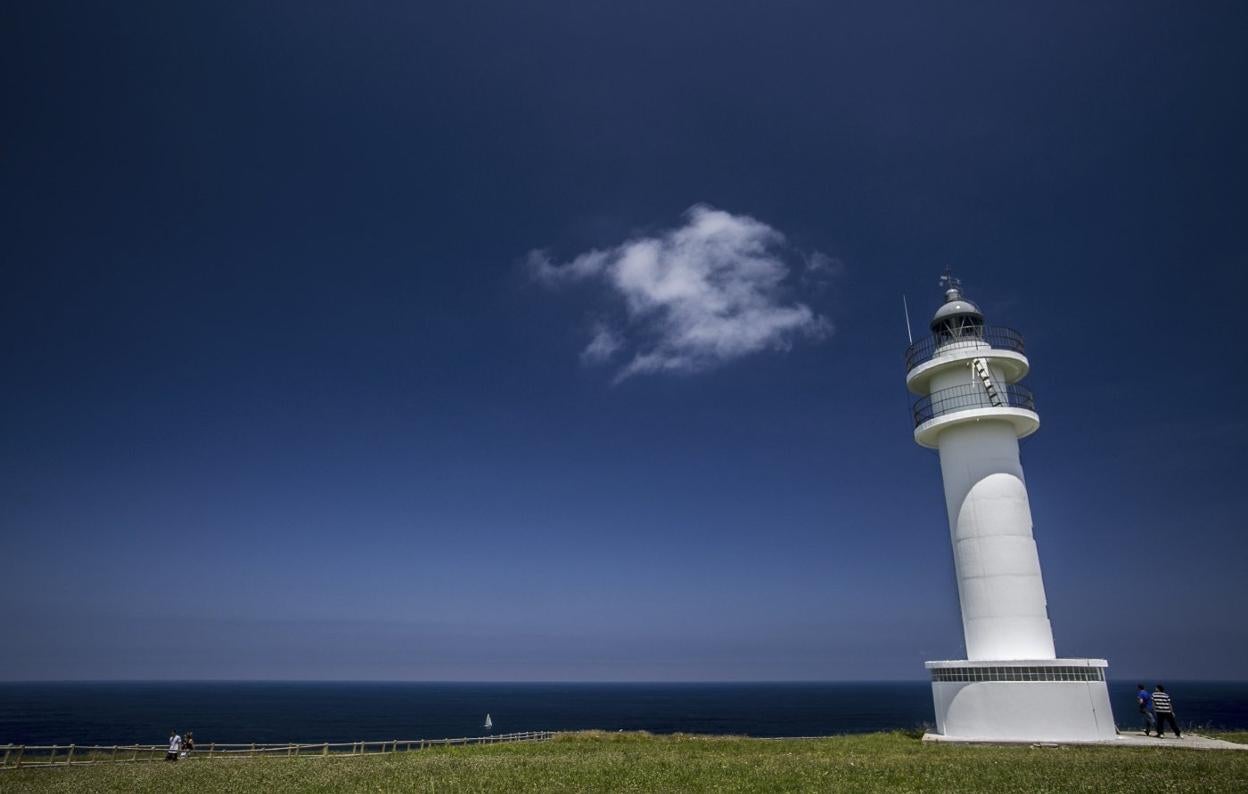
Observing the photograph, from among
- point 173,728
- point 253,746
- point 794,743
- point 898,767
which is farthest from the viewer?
point 173,728

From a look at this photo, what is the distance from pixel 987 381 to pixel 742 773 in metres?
15.4

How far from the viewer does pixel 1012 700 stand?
19203mm

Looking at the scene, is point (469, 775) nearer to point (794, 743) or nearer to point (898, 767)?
point (898, 767)

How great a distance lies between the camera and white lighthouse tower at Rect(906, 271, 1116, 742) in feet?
61.9

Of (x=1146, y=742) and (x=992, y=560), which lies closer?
(x=1146, y=742)

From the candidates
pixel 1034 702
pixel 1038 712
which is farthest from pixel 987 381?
pixel 1038 712

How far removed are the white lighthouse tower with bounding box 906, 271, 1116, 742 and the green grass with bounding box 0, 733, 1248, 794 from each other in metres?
1.78

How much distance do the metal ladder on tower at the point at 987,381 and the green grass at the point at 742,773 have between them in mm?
10090

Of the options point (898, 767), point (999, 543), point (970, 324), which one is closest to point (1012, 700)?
point (999, 543)

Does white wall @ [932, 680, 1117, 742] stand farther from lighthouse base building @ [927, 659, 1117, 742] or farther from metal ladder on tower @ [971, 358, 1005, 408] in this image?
metal ladder on tower @ [971, 358, 1005, 408]

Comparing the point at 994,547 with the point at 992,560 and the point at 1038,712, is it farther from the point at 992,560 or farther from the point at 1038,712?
the point at 1038,712

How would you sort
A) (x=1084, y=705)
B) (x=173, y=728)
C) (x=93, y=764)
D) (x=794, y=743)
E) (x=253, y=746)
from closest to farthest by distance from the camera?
(x=1084, y=705), (x=794, y=743), (x=93, y=764), (x=253, y=746), (x=173, y=728)

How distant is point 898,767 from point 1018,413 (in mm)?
12795

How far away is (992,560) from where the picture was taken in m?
20.7
